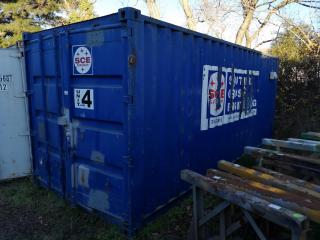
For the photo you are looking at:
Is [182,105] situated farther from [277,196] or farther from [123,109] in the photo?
[277,196]

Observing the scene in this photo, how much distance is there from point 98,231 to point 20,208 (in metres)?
1.46

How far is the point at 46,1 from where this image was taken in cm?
1872

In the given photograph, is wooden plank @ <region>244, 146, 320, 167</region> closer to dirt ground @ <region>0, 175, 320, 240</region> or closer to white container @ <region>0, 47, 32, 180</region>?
dirt ground @ <region>0, 175, 320, 240</region>

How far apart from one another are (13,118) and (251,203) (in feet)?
14.4

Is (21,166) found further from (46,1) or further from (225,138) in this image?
(46,1)

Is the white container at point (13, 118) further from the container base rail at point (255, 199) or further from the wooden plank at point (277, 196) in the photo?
the wooden plank at point (277, 196)

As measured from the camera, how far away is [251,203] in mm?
2676

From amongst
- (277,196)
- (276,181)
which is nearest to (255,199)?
(277,196)

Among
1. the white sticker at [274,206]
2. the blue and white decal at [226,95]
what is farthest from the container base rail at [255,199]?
the blue and white decal at [226,95]

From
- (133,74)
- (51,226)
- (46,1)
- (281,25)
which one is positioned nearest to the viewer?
(133,74)

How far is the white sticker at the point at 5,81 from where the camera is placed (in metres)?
5.27

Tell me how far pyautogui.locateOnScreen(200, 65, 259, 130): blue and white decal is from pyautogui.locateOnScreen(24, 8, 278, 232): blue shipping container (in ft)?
0.11

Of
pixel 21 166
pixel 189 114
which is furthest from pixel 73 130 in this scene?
pixel 21 166

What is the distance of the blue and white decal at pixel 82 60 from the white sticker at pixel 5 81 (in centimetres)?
189
